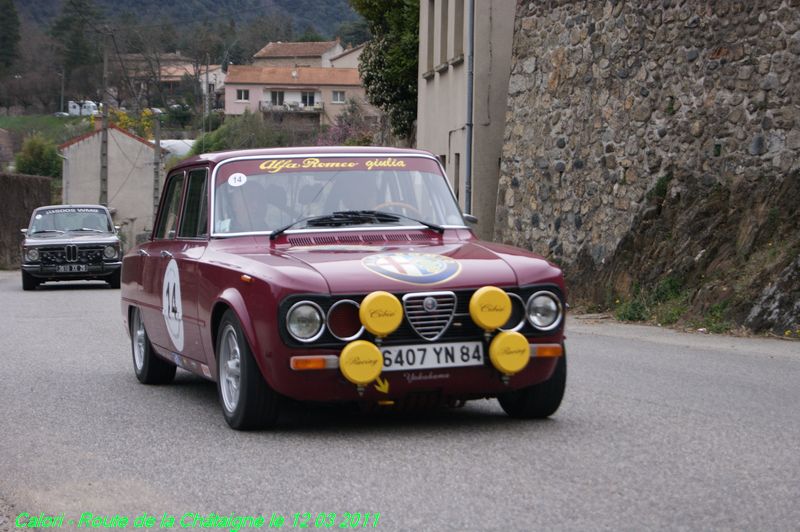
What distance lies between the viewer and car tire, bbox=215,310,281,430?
726 cm

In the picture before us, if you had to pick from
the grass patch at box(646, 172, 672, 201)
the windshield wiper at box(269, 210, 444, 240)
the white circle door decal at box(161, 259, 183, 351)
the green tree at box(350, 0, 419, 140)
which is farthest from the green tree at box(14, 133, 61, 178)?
the windshield wiper at box(269, 210, 444, 240)

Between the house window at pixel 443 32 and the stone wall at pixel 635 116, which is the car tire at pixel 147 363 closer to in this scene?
the stone wall at pixel 635 116

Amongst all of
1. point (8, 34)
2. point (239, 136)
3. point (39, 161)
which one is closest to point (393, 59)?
point (239, 136)

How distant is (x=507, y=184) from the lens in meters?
26.0

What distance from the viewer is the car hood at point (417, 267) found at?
7055mm

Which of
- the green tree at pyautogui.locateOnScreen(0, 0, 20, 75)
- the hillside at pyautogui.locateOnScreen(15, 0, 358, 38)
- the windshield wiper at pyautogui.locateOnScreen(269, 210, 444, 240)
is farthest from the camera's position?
the hillside at pyautogui.locateOnScreen(15, 0, 358, 38)

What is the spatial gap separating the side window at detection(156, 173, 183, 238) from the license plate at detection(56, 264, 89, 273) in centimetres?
1785

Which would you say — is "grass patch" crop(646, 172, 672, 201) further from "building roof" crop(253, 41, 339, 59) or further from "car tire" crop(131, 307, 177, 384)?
"building roof" crop(253, 41, 339, 59)

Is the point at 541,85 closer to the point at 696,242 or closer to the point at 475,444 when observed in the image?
the point at 696,242

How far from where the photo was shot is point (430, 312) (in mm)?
7070

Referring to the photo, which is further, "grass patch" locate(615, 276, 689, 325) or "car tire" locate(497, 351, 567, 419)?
"grass patch" locate(615, 276, 689, 325)

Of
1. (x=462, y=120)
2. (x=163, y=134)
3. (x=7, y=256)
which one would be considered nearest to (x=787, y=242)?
(x=462, y=120)

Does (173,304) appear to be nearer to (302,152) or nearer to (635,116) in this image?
(302,152)

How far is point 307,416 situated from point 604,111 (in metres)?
14.4
